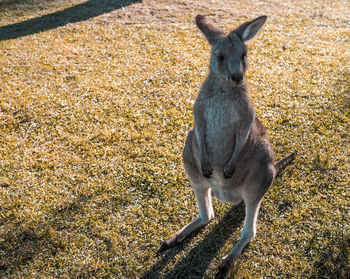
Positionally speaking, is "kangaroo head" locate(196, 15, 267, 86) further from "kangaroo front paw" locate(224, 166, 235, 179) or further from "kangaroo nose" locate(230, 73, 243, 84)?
"kangaroo front paw" locate(224, 166, 235, 179)

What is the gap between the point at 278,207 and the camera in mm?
2908

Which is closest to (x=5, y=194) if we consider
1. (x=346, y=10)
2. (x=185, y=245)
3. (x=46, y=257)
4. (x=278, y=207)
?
(x=46, y=257)

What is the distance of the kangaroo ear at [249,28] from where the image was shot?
82.6 inches

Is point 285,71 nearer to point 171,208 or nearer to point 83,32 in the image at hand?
point 171,208

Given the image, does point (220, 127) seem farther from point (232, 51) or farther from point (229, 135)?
point (232, 51)

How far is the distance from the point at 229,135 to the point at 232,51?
0.59m

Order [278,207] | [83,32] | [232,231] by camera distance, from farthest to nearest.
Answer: [83,32] → [278,207] → [232,231]

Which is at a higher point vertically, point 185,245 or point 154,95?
point 154,95

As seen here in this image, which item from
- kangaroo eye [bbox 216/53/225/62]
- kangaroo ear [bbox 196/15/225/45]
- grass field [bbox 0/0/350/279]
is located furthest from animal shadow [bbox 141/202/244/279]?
kangaroo ear [bbox 196/15/225/45]

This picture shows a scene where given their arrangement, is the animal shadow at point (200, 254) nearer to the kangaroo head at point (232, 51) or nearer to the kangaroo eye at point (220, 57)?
the kangaroo head at point (232, 51)

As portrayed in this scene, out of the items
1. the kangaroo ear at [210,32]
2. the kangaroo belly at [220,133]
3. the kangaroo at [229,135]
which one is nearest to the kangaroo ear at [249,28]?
the kangaroo at [229,135]

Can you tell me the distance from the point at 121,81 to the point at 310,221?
3.17 m

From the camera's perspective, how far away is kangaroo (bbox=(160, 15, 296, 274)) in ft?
6.95

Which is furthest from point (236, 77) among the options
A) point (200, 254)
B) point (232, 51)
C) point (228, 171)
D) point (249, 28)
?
point (200, 254)
